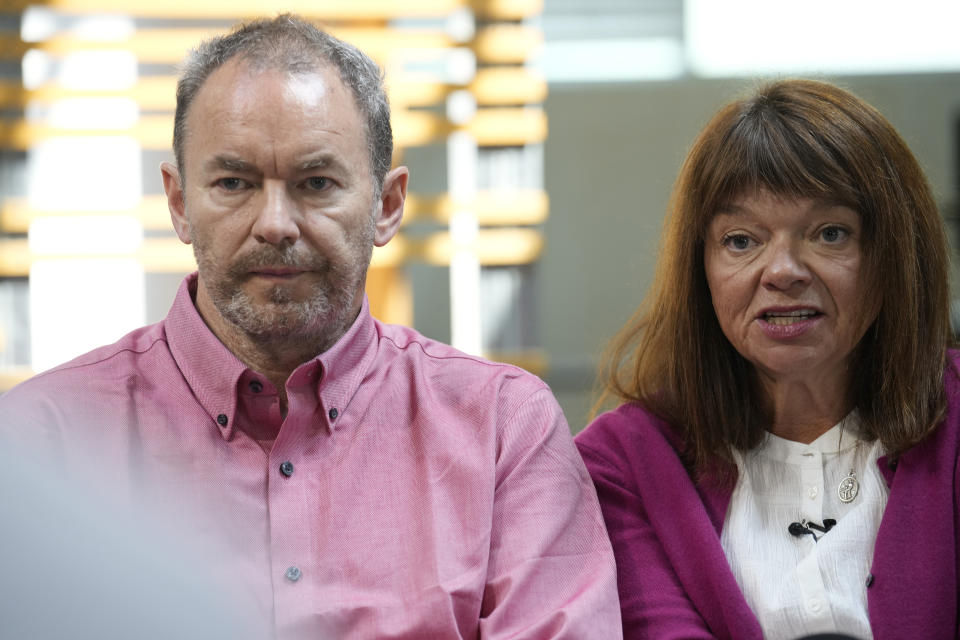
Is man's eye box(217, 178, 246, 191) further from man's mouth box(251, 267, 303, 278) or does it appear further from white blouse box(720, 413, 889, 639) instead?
white blouse box(720, 413, 889, 639)

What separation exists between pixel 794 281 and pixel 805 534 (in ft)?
1.19

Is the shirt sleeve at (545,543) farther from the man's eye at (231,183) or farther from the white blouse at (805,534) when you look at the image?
the man's eye at (231,183)

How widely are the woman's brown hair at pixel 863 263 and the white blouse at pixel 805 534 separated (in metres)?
0.04

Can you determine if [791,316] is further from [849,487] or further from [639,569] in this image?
[639,569]

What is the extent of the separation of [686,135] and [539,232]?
25.7 inches

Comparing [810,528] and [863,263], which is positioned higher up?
[863,263]

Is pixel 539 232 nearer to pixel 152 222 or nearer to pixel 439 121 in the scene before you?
pixel 439 121

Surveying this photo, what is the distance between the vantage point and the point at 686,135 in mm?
4082

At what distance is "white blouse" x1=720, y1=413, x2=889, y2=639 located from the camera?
1510 mm

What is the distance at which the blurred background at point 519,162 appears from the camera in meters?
4.11

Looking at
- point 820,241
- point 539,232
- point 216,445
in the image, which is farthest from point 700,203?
point 539,232

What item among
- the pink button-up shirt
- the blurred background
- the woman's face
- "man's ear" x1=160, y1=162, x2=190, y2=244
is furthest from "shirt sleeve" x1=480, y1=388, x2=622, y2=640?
the blurred background

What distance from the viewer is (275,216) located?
1450 mm

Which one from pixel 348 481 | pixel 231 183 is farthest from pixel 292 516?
pixel 231 183
